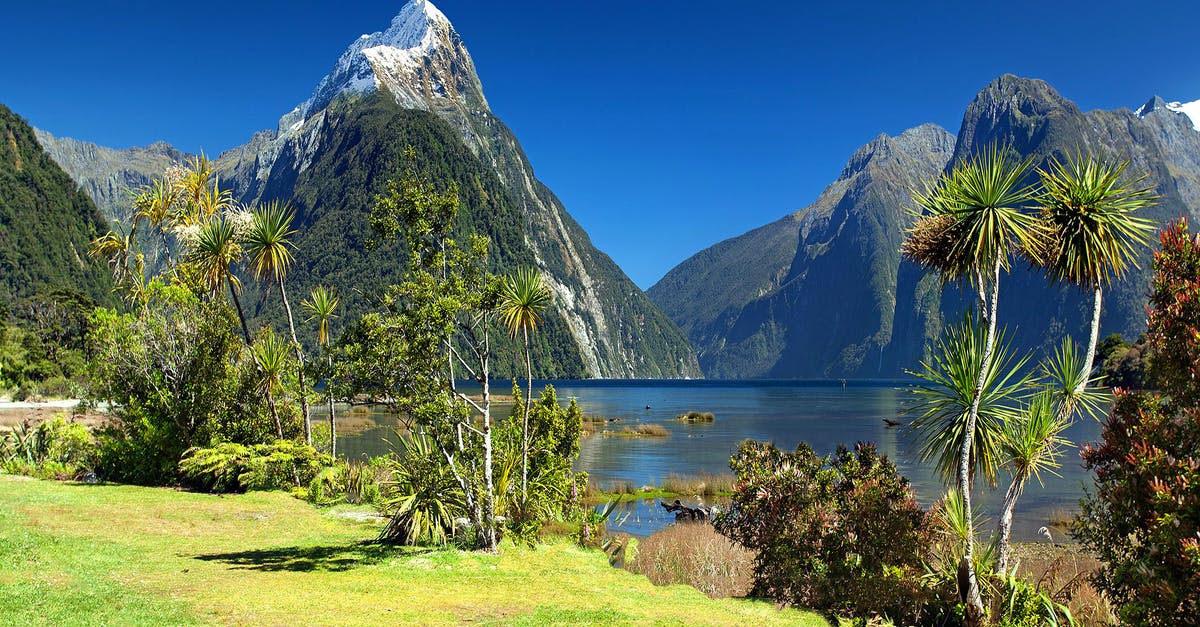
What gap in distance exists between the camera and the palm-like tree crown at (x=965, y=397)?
12.6 meters

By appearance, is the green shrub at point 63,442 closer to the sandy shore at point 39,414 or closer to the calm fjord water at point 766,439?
the sandy shore at point 39,414

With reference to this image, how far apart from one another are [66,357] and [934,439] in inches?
2970

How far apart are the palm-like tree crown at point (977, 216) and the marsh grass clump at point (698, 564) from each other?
23.6 ft

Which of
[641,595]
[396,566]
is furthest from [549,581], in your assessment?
[396,566]

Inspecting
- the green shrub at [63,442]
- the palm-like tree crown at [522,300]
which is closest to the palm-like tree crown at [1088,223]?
the palm-like tree crown at [522,300]

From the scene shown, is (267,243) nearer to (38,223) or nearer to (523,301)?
(523,301)

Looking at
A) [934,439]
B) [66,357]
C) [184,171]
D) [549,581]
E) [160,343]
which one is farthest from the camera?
[66,357]

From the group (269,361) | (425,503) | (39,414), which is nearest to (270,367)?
(269,361)

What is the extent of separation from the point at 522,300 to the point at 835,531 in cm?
834

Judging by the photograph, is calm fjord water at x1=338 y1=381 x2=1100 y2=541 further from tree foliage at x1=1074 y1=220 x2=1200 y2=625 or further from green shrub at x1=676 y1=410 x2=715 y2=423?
tree foliage at x1=1074 y1=220 x2=1200 y2=625

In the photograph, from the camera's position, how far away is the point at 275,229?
987 inches

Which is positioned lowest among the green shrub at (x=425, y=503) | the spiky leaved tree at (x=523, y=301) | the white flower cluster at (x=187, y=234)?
the green shrub at (x=425, y=503)

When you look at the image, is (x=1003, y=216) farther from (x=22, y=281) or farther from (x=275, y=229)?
(x=22, y=281)

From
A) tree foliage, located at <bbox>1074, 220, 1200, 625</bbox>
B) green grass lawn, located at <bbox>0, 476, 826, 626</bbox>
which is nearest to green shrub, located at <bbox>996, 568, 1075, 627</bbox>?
tree foliage, located at <bbox>1074, 220, 1200, 625</bbox>
